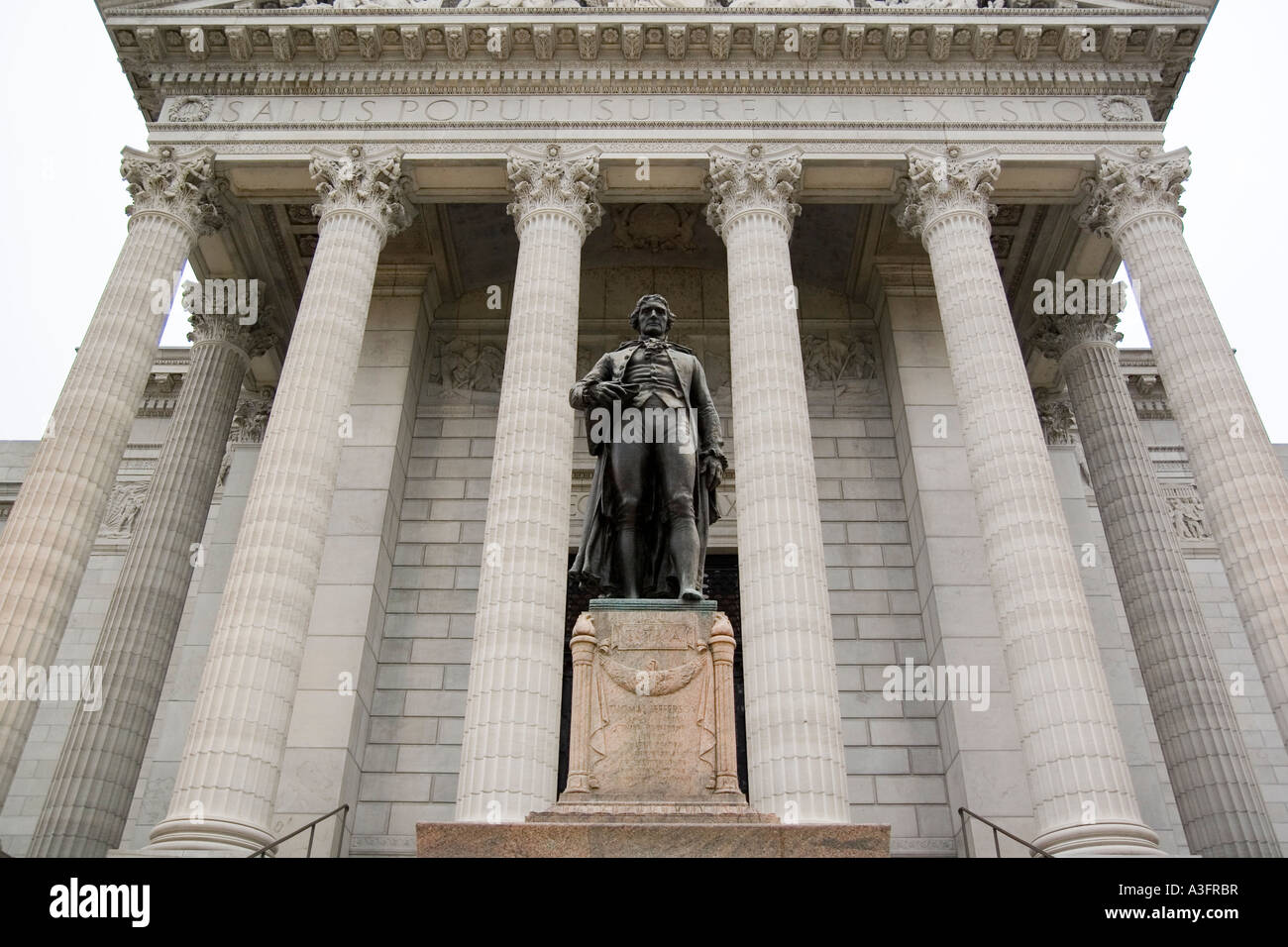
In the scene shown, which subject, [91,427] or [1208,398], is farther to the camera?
[1208,398]

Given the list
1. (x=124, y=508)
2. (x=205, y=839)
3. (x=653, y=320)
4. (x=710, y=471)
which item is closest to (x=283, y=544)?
(x=205, y=839)

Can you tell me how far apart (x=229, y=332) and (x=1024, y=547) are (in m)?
16.8

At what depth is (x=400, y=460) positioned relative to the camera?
2098 centimetres

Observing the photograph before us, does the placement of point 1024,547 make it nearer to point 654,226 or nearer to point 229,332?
point 654,226

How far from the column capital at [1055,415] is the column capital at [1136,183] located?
5.92m

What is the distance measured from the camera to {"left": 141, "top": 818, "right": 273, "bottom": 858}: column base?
1246 cm

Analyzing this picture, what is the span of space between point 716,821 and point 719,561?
14123 millimetres

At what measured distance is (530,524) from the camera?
15570 millimetres

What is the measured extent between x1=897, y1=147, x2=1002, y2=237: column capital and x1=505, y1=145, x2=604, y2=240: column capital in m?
6.05

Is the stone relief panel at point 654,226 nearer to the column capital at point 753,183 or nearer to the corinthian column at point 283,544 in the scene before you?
the column capital at point 753,183

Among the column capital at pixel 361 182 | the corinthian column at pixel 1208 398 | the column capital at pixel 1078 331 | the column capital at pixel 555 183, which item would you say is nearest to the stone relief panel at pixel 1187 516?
the column capital at pixel 1078 331

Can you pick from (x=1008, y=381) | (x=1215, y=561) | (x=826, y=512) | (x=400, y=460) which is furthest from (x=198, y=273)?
(x=1215, y=561)

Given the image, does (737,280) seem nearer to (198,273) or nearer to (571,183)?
(571,183)

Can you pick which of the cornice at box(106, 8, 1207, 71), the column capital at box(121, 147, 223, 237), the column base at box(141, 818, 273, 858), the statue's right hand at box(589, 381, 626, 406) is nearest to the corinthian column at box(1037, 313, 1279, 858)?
the cornice at box(106, 8, 1207, 71)
